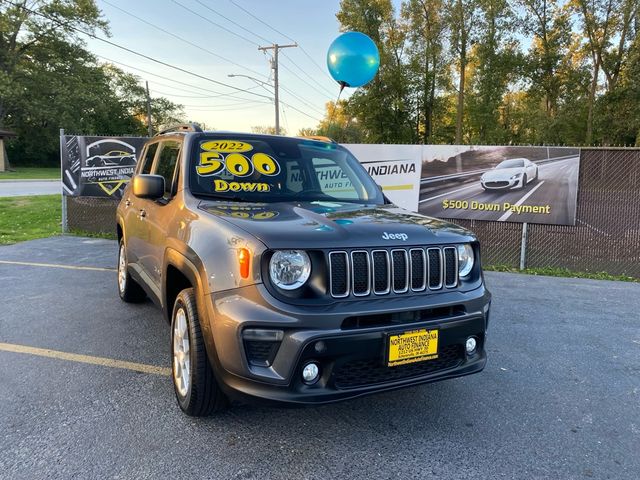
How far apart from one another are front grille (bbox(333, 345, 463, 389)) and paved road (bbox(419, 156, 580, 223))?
19.8ft

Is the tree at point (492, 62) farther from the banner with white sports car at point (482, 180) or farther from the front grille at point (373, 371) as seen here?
the front grille at point (373, 371)

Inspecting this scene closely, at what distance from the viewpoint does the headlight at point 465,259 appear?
308cm

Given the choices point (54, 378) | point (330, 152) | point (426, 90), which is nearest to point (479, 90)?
point (426, 90)

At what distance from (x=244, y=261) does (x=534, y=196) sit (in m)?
6.91

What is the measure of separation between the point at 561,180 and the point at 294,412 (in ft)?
21.9

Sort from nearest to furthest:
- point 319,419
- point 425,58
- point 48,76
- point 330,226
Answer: point 330,226 < point 319,419 < point 425,58 < point 48,76

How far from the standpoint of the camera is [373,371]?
2.60 meters

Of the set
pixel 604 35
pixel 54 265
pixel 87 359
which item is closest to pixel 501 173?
pixel 87 359

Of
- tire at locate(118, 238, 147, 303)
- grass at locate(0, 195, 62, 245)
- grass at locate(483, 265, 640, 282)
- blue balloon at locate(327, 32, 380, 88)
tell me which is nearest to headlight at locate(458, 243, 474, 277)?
tire at locate(118, 238, 147, 303)

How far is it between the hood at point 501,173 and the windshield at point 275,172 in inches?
186

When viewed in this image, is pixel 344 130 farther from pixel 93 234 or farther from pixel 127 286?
pixel 127 286

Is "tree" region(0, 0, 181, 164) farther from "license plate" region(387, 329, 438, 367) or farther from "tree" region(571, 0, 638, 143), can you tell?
"license plate" region(387, 329, 438, 367)

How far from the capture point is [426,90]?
3406cm

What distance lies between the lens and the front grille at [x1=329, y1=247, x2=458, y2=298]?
2559 mm
